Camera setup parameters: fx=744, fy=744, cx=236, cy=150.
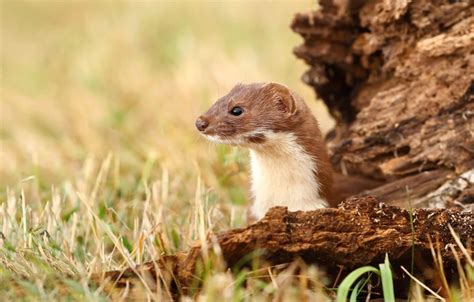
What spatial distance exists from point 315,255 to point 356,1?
2.16 m

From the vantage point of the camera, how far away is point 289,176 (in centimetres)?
447

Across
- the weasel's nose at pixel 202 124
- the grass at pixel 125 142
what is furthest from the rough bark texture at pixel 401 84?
the weasel's nose at pixel 202 124

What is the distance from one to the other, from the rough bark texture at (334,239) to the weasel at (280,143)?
101 cm

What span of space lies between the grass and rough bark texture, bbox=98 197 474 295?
82 millimetres

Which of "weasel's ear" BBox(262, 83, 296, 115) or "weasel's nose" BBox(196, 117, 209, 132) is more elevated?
"weasel's ear" BBox(262, 83, 296, 115)

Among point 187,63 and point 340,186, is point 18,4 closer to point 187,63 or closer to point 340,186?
point 187,63

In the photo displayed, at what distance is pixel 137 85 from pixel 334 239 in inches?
192

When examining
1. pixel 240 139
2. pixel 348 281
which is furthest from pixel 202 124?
pixel 348 281

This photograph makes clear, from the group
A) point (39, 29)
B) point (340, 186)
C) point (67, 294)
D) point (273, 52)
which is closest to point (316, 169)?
point (340, 186)

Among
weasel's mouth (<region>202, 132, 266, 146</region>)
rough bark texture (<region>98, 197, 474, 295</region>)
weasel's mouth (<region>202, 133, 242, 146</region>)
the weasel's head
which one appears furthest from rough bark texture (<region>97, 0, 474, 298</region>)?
weasel's mouth (<region>202, 133, 242, 146</region>)

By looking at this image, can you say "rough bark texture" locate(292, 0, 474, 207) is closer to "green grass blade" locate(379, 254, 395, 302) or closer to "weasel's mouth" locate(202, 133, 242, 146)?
"weasel's mouth" locate(202, 133, 242, 146)

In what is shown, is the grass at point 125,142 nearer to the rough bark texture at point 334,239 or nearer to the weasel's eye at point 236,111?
the rough bark texture at point 334,239

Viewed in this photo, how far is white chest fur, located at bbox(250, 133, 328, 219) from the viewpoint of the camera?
4430 mm

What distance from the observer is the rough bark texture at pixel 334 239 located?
3.19 m
